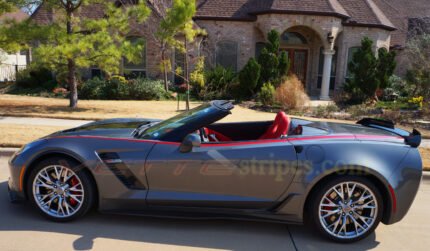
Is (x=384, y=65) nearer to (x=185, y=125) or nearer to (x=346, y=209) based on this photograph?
(x=346, y=209)

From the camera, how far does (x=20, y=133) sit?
7.73 m

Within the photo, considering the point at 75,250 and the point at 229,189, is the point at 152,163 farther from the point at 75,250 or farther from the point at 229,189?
the point at 75,250

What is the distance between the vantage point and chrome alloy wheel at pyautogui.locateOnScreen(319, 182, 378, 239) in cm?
372

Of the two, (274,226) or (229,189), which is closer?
(229,189)

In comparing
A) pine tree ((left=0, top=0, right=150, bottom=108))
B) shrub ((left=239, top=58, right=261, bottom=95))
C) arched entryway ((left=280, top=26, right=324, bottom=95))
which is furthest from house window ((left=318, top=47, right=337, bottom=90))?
pine tree ((left=0, top=0, right=150, bottom=108))

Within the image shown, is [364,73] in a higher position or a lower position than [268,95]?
higher

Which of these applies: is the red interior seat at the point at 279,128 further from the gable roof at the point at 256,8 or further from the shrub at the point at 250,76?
the gable roof at the point at 256,8

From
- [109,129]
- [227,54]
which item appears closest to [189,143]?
[109,129]

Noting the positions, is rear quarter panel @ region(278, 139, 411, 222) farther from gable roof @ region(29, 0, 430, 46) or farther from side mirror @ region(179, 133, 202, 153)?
gable roof @ region(29, 0, 430, 46)

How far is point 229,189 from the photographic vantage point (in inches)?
148

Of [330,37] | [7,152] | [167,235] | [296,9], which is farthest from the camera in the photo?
[330,37]

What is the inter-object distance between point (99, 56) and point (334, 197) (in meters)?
10.3

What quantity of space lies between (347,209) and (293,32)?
1835 cm

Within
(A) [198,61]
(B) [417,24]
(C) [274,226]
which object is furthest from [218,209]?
(B) [417,24]
